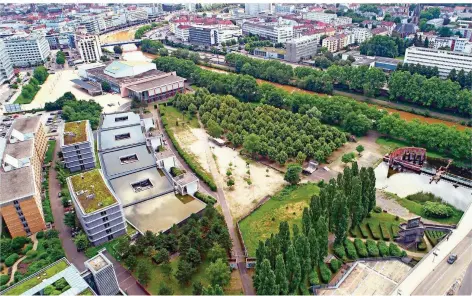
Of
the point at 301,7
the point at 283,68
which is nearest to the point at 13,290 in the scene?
the point at 283,68

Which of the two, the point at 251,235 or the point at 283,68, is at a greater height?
the point at 283,68

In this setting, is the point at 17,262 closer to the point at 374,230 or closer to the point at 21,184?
the point at 21,184

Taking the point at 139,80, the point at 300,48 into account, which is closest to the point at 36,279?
the point at 139,80

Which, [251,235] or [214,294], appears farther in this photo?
[251,235]

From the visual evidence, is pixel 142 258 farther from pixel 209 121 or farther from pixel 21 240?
pixel 209 121

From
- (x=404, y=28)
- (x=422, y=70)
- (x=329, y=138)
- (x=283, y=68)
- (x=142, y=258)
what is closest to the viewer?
(x=142, y=258)

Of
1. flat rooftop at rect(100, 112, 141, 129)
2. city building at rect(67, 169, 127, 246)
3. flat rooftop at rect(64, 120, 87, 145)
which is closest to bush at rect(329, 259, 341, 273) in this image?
city building at rect(67, 169, 127, 246)

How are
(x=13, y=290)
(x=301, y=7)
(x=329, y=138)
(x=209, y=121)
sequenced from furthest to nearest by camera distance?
(x=301, y=7) < (x=209, y=121) < (x=329, y=138) < (x=13, y=290)

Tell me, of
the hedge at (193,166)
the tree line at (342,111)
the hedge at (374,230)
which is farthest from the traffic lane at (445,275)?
the hedge at (193,166)

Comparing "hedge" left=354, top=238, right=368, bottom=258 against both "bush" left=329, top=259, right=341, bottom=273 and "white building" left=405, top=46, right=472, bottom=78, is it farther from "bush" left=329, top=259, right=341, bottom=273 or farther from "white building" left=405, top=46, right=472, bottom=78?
"white building" left=405, top=46, right=472, bottom=78
